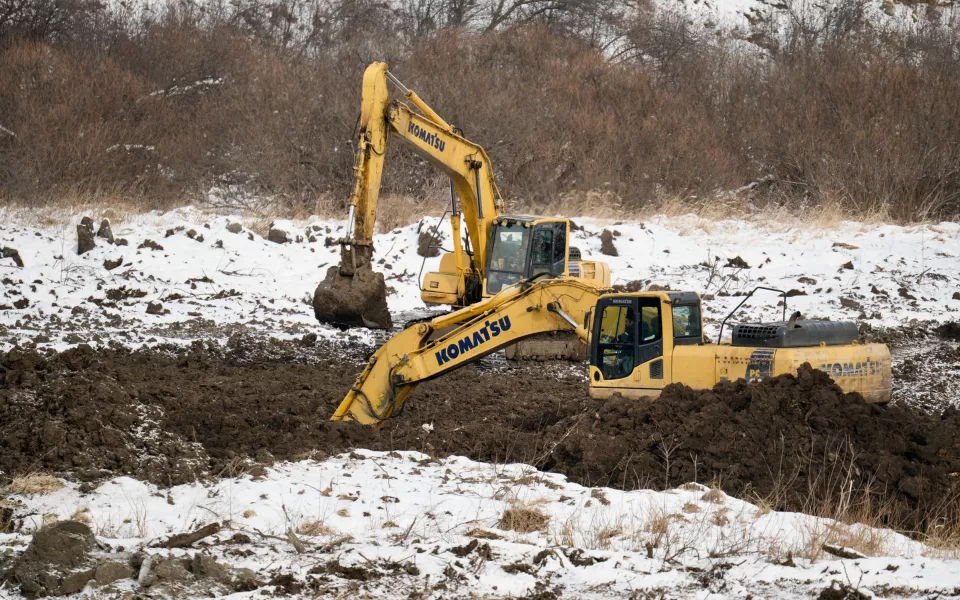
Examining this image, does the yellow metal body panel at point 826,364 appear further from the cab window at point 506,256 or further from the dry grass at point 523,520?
the cab window at point 506,256

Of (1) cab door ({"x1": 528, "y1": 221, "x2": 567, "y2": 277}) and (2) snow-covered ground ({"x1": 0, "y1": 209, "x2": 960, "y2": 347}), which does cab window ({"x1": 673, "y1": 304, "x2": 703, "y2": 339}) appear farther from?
(2) snow-covered ground ({"x1": 0, "y1": 209, "x2": 960, "y2": 347})

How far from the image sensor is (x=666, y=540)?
6.20 metres

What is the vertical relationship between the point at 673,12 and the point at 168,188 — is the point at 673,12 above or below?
above

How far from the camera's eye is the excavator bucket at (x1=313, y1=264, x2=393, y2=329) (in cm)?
1218

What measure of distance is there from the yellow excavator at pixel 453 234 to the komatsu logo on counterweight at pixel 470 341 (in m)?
2.90

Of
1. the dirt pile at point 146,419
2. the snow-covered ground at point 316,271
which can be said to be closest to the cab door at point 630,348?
the dirt pile at point 146,419

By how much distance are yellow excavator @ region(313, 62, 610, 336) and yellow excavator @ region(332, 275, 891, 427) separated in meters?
2.79

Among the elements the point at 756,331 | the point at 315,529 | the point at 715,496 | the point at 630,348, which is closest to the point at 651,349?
the point at 630,348

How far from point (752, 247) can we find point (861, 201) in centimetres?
478

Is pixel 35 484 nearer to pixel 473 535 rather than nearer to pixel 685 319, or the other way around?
pixel 473 535

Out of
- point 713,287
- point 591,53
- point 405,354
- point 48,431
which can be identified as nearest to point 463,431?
point 405,354

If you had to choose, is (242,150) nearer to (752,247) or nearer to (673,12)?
(752,247)

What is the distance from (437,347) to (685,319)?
230 centimetres

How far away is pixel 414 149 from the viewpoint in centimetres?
1431
